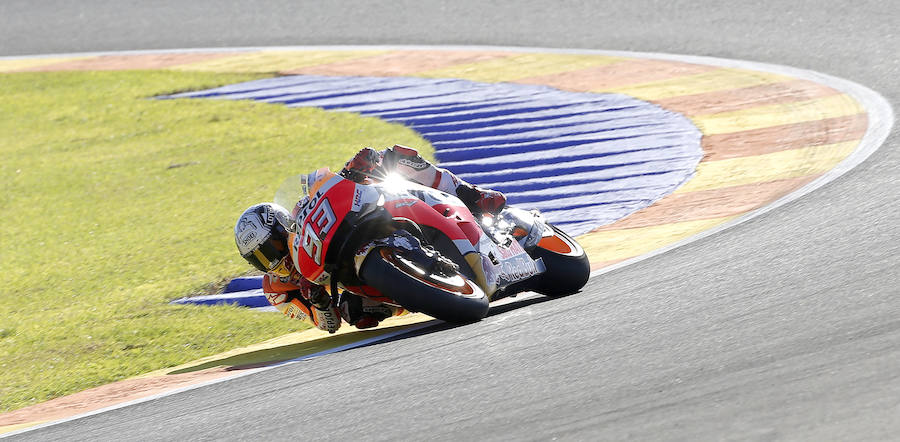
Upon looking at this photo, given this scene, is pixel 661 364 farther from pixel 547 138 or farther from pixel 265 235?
pixel 547 138

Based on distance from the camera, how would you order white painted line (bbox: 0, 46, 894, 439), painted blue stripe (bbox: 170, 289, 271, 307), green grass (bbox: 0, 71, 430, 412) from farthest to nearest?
painted blue stripe (bbox: 170, 289, 271, 307) → green grass (bbox: 0, 71, 430, 412) → white painted line (bbox: 0, 46, 894, 439)

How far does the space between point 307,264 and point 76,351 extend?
2.30 metres

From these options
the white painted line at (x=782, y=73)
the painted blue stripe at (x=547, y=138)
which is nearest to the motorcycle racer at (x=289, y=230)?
the white painted line at (x=782, y=73)

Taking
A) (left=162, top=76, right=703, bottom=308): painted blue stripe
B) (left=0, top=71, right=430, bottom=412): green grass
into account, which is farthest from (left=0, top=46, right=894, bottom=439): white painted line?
(left=0, top=71, right=430, bottom=412): green grass

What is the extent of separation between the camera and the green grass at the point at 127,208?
7184mm

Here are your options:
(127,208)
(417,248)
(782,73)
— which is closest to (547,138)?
(782,73)

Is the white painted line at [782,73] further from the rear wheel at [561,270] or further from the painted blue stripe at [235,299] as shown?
the painted blue stripe at [235,299]

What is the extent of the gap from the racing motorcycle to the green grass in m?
1.47

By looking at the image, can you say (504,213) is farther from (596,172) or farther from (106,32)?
(106,32)

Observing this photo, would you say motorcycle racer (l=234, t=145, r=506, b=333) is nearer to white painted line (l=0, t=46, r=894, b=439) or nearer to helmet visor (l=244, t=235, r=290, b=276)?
helmet visor (l=244, t=235, r=290, b=276)

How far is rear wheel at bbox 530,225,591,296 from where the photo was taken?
600 centimetres

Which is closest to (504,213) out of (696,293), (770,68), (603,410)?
(696,293)

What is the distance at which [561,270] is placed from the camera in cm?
600

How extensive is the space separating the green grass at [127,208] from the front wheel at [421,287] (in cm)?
187
